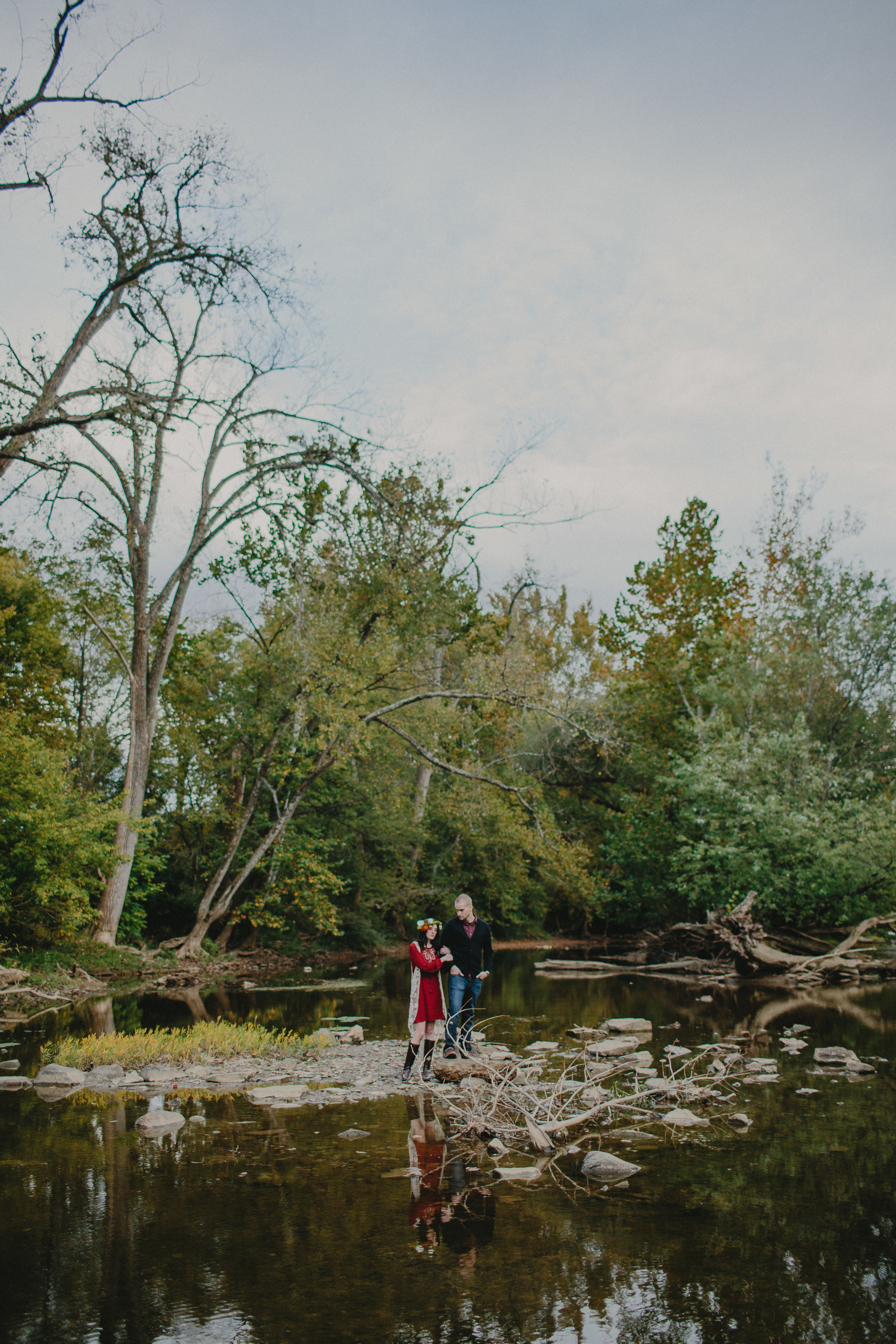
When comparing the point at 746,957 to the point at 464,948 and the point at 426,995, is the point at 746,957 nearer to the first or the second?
the point at 464,948

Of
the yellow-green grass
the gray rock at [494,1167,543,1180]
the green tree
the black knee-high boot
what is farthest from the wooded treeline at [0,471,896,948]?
the gray rock at [494,1167,543,1180]

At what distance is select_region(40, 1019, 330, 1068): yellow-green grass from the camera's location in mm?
9195

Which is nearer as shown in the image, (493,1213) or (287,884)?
(493,1213)

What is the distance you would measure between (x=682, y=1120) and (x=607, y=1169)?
59.0 inches

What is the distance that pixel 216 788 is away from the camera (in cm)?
2484

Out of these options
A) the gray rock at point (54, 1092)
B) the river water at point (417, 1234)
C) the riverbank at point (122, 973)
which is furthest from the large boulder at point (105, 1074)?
the riverbank at point (122, 973)

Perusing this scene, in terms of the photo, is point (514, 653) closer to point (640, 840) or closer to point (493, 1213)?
point (640, 840)

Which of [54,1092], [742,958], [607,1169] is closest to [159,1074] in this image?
[54,1092]

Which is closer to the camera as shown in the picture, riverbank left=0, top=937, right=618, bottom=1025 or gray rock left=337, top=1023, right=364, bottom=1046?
gray rock left=337, top=1023, right=364, bottom=1046

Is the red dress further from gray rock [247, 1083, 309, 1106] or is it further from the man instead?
gray rock [247, 1083, 309, 1106]

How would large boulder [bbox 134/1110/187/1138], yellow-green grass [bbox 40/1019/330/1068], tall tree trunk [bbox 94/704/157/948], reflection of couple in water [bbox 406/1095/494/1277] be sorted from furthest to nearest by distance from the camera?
1. tall tree trunk [bbox 94/704/157/948]
2. yellow-green grass [bbox 40/1019/330/1068]
3. large boulder [bbox 134/1110/187/1138]
4. reflection of couple in water [bbox 406/1095/494/1277]

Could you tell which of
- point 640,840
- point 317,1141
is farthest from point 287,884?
point 317,1141

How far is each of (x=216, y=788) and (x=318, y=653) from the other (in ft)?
24.1

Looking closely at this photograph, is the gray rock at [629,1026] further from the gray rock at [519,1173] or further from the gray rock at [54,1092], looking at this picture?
the gray rock at [54,1092]
